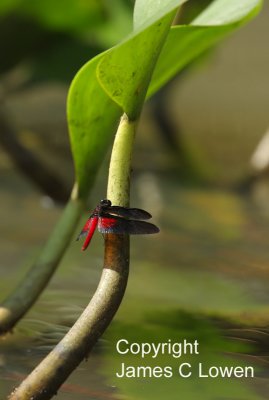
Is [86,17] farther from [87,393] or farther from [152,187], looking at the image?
[87,393]

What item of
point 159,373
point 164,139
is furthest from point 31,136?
point 159,373

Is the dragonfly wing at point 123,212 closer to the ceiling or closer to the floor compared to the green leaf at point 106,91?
closer to the floor

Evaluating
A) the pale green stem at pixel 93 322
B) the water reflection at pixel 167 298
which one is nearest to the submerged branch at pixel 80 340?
the pale green stem at pixel 93 322

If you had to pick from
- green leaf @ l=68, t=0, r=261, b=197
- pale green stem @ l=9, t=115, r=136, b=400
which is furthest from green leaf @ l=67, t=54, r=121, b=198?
pale green stem @ l=9, t=115, r=136, b=400

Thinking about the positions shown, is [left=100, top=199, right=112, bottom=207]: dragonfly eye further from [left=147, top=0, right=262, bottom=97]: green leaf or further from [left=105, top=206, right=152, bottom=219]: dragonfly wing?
[left=147, top=0, right=262, bottom=97]: green leaf

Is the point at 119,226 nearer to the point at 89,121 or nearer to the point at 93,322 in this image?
the point at 93,322

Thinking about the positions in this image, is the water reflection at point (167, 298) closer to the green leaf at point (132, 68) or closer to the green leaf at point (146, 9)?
the green leaf at point (132, 68)

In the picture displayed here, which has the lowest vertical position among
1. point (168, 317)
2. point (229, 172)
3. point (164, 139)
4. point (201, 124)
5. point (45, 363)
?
point (45, 363)
